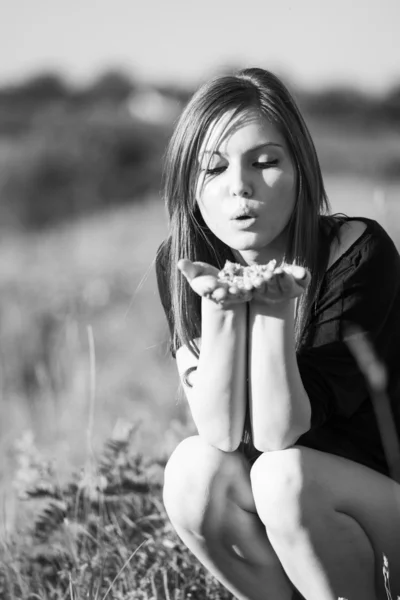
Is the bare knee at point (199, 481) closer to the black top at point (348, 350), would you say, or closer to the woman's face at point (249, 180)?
the black top at point (348, 350)

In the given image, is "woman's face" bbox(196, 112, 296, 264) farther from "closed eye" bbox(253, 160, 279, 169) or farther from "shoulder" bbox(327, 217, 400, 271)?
"shoulder" bbox(327, 217, 400, 271)

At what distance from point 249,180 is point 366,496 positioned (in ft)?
1.95

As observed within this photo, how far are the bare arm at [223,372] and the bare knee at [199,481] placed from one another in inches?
2.9

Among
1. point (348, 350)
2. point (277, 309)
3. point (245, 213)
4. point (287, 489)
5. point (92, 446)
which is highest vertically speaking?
point (245, 213)

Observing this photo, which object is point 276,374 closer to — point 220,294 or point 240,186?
point 220,294

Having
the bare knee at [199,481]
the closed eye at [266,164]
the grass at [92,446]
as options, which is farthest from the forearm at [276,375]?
the grass at [92,446]

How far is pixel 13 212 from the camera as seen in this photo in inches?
789

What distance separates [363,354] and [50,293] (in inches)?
322

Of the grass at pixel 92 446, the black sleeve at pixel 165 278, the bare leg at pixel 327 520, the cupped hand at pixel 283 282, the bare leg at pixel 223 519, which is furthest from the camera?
the grass at pixel 92 446

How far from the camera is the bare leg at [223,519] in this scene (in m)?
1.81

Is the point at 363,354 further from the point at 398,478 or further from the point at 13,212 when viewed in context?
the point at 13,212

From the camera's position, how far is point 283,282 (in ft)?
5.25

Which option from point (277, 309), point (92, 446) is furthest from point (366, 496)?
point (92, 446)

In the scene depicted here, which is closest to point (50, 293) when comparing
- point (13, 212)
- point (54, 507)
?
point (54, 507)
